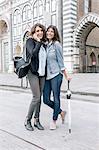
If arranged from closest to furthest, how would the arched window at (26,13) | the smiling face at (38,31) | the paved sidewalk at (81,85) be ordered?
the smiling face at (38,31) < the paved sidewalk at (81,85) < the arched window at (26,13)

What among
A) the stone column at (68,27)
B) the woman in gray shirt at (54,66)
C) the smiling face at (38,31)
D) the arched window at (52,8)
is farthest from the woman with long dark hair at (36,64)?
the arched window at (52,8)

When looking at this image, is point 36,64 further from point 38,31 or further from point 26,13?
point 26,13

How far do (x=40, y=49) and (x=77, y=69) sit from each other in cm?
2867

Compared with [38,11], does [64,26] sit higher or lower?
lower

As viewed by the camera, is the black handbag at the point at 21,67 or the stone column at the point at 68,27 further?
the stone column at the point at 68,27

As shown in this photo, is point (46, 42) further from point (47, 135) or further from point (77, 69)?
point (77, 69)

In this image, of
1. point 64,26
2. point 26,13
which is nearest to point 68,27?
point 64,26

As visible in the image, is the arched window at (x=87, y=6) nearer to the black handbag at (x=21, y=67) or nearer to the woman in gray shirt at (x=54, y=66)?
the woman in gray shirt at (x=54, y=66)

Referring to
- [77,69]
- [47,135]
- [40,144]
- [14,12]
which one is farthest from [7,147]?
[14,12]

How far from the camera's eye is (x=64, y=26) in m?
34.2

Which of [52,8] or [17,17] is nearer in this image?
[52,8]

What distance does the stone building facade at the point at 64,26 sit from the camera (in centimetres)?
3356

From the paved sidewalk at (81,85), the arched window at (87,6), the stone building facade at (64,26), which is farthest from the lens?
the arched window at (87,6)

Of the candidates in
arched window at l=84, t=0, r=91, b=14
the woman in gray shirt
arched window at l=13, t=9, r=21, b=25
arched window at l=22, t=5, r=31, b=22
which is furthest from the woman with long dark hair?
arched window at l=13, t=9, r=21, b=25
